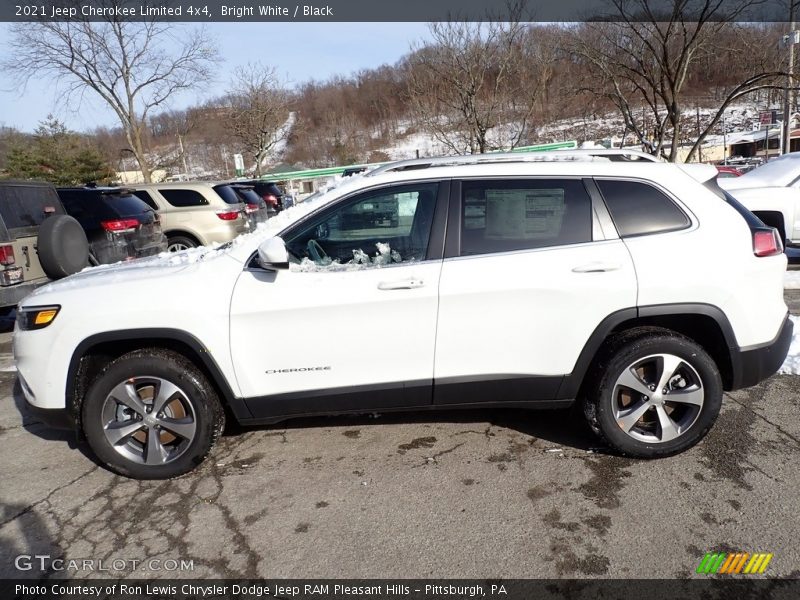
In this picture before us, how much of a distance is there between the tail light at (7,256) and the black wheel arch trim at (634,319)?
5.64 m

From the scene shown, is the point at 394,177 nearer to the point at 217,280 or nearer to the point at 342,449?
the point at 217,280

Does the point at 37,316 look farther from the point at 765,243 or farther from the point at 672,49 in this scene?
the point at 672,49

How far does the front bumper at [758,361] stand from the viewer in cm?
303

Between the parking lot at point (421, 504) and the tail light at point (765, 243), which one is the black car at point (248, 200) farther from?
the tail light at point (765, 243)

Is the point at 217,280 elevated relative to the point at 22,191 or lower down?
lower down

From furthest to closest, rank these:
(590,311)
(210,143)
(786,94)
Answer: (210,143) → (786,94) → (590,311)

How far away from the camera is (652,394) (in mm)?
3027

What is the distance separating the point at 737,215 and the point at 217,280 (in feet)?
9.73

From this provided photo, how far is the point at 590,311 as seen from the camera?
9.70 feet

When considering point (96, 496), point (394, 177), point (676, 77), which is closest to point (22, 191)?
point (96, 496)

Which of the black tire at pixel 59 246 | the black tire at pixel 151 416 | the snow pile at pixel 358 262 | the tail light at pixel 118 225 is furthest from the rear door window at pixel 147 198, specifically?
the snow pile at pixel 358 262

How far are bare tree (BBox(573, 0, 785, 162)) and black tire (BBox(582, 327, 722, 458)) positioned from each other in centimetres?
815

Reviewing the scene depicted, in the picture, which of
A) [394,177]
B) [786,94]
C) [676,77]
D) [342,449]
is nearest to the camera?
[394,177]

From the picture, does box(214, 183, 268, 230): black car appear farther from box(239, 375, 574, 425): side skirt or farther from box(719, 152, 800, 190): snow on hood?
box(719, 152, 800, 190): snow on hood
